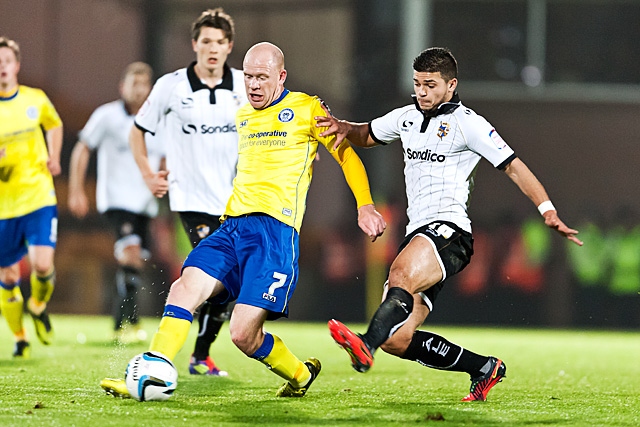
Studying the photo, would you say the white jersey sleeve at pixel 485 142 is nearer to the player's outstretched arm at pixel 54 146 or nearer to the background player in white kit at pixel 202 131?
the background player in white kit at pixel 202 131

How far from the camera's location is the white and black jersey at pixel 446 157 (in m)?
5.61

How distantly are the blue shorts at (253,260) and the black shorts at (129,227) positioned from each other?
4.58 m

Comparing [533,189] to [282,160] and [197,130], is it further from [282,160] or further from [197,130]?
[197,130]

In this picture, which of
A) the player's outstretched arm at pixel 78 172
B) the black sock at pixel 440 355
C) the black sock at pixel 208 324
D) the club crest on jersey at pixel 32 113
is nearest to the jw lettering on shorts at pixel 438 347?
the black sock at pixel 440 355

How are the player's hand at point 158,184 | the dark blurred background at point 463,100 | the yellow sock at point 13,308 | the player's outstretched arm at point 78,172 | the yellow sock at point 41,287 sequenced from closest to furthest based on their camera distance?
the player's hand at point 158,184, the yellow sock at point 13,308, the yellow sock at point 41,287, the player's outstretched arm at point 78,172, the dark blurred background at point 463,100

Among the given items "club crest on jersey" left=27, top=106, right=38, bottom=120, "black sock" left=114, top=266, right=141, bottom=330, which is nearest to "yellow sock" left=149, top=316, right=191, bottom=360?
"club crest on jersey" left=27, top=106, right=38, bottom=120

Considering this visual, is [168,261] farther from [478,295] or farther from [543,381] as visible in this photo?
[543,381]

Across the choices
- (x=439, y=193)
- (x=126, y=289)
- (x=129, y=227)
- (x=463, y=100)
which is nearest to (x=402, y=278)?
(x=439, y=193)

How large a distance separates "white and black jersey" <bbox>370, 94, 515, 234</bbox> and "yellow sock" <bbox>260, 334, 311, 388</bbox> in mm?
903

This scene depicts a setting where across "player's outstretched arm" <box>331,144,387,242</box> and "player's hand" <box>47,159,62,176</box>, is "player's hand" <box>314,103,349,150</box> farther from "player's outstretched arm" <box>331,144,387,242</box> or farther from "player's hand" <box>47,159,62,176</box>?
"player's hand" <box>47,159,62,176</box>

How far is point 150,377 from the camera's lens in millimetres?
5090

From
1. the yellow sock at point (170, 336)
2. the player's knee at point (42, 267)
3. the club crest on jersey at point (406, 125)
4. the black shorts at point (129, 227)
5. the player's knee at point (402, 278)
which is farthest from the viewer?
the black shorts at point (129, 227)

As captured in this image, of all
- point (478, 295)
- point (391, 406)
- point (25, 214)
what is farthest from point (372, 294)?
point (391, 406)

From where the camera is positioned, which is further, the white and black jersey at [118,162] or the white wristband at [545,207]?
the white and black jersey at [118,162]
